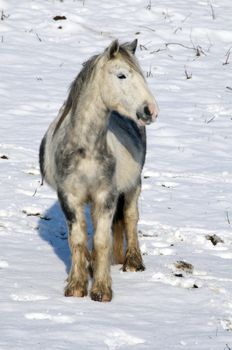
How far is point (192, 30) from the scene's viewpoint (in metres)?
17.1

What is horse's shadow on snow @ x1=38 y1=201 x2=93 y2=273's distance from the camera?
327 inches

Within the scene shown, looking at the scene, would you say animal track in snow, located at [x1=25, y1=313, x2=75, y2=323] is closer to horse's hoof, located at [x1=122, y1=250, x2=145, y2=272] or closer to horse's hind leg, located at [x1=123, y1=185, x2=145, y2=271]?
horse's hoof, located at [x1=122, y1=250, x2=145, y2=272]

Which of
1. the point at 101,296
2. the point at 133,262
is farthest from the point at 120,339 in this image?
the point at 133,262

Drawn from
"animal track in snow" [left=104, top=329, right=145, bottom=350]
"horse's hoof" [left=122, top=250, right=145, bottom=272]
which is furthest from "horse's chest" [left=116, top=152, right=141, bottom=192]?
"animal track in snow" [left=104, top=329, right=145, bottom=350]

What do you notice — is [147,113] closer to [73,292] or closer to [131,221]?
[73,292]

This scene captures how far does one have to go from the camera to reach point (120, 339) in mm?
5840

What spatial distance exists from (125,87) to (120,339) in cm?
180

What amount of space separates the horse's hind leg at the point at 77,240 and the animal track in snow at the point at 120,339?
1.07 meters

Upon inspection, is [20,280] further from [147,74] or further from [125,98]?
[147,74]

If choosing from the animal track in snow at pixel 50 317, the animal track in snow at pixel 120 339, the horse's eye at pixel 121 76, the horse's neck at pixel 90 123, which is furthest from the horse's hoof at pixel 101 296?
the horse's eye at pixel 121 76

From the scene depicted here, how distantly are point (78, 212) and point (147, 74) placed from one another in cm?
821

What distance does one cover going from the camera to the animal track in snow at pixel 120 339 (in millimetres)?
5742

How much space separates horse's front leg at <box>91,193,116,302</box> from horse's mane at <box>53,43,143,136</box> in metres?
0.72

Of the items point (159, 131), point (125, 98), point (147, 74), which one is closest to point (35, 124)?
point (159, 131)
